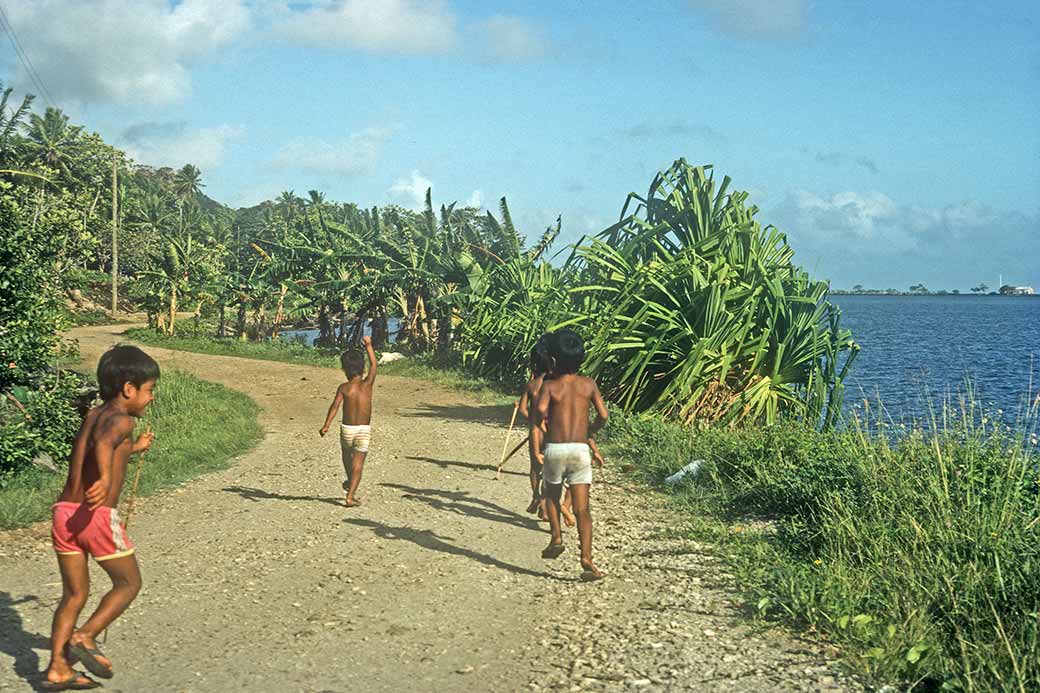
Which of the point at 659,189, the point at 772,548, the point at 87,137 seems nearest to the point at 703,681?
the point at 772,548

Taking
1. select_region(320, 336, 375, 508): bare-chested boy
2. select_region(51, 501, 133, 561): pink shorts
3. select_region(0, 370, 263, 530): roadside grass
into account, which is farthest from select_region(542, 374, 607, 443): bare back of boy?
select_region(0, 370, 263, 530): roadside grass

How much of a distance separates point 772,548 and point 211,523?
4.50 metres

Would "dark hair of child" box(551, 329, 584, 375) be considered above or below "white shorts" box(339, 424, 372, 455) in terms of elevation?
above

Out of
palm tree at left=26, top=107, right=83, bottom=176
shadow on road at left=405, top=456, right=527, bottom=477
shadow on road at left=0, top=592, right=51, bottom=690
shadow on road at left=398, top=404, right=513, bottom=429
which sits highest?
palm tree at left=26, top=107, right=83, bottom=176

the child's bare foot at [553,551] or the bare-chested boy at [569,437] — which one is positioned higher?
the bare-chested boy at [569,437]

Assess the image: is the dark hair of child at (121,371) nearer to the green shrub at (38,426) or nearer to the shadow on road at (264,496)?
the shadow on road at (264,496)

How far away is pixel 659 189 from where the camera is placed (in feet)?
49.6

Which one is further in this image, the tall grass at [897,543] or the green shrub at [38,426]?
the green shrub at [38,426]

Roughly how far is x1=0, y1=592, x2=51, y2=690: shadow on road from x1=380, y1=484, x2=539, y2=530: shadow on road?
12.3ft

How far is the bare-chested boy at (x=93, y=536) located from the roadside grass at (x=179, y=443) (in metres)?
3.72

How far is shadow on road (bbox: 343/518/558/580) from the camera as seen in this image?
278 inches

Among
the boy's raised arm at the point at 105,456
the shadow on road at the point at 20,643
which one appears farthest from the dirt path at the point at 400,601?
the boy's raised arm at the point at 105,456

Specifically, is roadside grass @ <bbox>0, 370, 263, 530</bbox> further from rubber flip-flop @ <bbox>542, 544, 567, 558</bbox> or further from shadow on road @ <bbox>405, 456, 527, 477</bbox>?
rubber flip-flop @ <bbox>542, 544, 567, 558</bbox>

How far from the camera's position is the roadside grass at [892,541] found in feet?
16.5
